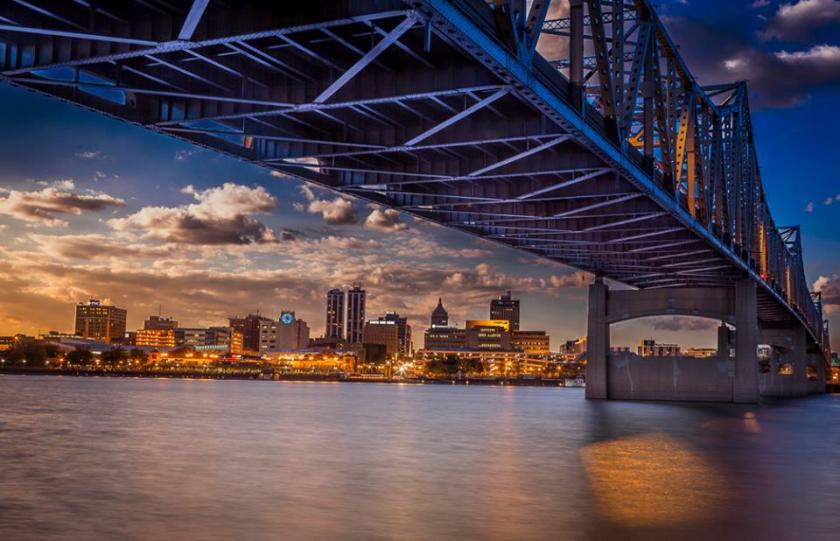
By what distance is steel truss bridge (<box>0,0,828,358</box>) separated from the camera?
75.8ft

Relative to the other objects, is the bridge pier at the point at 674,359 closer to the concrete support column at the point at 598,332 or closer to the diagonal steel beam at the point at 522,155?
the concrete support column at the point at 598,332

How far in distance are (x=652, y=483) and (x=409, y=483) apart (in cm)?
627

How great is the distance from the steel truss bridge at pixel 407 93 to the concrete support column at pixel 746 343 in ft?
65.3

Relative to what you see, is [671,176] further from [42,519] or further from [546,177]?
[42,519]

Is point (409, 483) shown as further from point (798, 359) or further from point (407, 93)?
point (798, 359)

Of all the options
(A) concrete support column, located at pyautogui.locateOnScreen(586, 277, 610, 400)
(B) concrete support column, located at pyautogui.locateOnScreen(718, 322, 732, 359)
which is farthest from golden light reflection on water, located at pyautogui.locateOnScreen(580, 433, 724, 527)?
(B) concrete support column, located at pyautogui.locateOnScreen(718, 322, 732, 359)

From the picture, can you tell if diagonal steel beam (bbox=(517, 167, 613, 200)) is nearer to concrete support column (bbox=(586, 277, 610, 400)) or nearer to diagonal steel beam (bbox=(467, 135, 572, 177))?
diagonal steel beam (bbox=(467, 135, 572, 177))

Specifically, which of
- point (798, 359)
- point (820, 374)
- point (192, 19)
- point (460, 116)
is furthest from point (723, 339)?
point (192, 19)

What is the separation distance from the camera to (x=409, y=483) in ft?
76.7

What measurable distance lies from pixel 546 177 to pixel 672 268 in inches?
1359

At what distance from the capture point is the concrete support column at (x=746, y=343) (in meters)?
76.2

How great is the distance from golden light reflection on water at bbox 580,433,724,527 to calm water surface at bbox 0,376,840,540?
83 millimetres

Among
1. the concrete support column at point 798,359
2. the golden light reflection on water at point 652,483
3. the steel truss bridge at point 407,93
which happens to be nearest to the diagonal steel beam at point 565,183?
the steel truss bridge at point 407,93

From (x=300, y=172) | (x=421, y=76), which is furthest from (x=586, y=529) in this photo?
(x=300, y=172)
